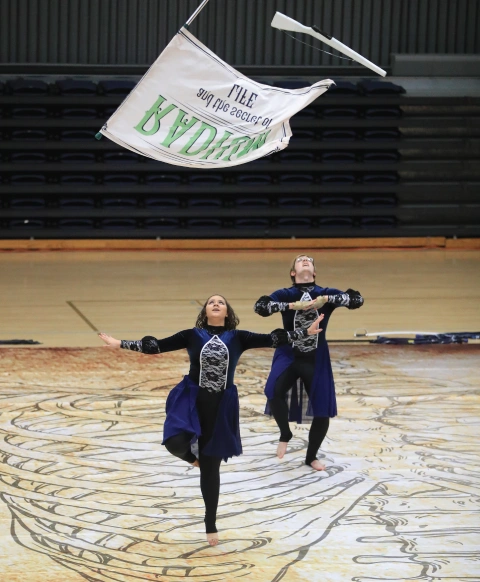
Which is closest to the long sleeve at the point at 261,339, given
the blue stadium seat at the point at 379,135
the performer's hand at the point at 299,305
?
the performer's hand at the point at 299,305

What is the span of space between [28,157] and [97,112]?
4.71ft

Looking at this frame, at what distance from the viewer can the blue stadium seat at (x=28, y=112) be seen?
17625 millimetres

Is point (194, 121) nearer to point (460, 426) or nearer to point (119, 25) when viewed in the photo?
point (460, 426)

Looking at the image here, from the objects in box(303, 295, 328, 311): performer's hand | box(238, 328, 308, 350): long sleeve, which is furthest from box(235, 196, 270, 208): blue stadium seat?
box(238, 328, 308, 350): long sleeve

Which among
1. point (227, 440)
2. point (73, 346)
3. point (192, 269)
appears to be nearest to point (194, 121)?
point (227, 440)

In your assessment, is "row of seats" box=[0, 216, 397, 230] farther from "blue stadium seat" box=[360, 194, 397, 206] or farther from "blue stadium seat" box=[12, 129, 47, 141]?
"blue stadium seat" box=[12, 129, 47, 141]

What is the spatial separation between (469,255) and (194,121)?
11.7 meters

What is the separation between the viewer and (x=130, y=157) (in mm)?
18062

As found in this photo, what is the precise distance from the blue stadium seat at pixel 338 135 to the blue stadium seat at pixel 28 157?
5.03 metres

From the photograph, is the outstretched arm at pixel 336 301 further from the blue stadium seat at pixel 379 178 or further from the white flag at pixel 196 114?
the blue stadium seat at pixel 379 178

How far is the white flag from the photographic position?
6945mm

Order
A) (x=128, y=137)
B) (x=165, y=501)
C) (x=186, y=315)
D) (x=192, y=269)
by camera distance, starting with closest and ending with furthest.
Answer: (x=165, y=501)
(x=128, y=137)
(x=186, y=315)
(x=192, y=269)

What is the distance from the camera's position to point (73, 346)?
10727mm

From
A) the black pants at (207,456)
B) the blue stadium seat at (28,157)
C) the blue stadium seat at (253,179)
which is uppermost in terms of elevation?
the blue stadium seat at (28,157)
